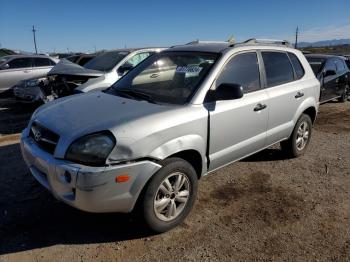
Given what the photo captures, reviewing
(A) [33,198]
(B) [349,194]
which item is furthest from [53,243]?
(B) [349,194]

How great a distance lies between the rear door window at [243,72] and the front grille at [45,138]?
1.77 meters

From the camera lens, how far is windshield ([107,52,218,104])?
3.68 metres

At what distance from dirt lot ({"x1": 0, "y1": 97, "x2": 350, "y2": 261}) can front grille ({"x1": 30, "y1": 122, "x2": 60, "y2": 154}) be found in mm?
832

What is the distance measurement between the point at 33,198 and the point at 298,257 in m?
2.91

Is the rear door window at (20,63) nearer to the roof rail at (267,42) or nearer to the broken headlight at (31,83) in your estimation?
the broken headlight at (31,83)

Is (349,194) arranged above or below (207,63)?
below

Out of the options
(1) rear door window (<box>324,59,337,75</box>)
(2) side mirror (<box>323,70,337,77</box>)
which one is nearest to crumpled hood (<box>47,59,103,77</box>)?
(2) side mirror (<box>323,70,337,77</box>)

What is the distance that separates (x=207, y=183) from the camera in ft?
14.8

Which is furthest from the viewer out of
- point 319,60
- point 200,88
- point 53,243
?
point 319,60

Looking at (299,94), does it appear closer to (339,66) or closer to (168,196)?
(168,196)

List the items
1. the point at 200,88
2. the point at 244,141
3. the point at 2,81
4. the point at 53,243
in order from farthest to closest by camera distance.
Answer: the point at 2,81, the point at 244,141, the point at 200,88, the point at 53,243

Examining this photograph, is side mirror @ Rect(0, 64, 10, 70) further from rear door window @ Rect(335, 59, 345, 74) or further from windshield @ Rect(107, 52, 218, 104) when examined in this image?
rear door window @ Rect(335, 59, 345, 74)

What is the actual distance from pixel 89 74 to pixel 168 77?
3748 millimetres

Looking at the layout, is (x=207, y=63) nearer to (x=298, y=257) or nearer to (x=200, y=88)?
(x=200, y=88)
